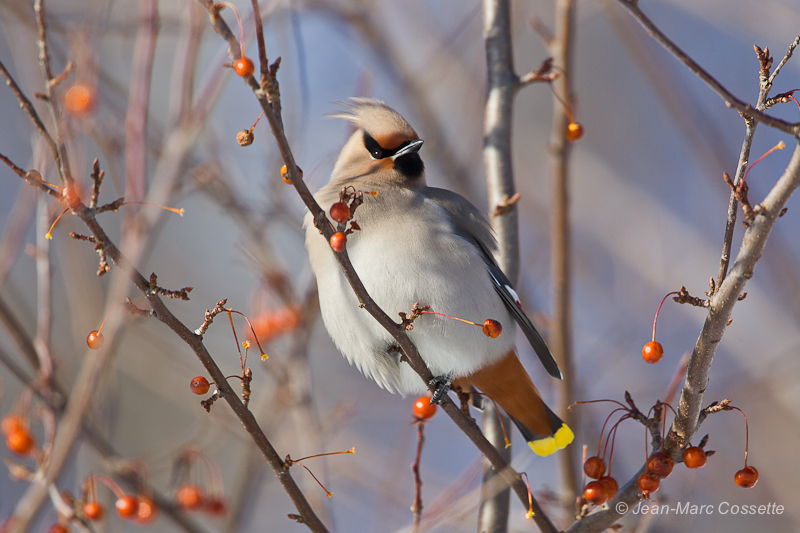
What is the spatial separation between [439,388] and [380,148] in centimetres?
117

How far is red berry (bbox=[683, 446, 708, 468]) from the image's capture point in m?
2.00

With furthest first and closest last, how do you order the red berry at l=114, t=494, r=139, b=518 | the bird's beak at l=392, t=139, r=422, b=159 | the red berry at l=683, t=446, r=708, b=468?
1. the bird's beak at l=392, t=139, r=422, b=159
2. the red berry at l=114, t=494, r=139, b=518
3. the red berry at l=683, t=446, r=708, b=468

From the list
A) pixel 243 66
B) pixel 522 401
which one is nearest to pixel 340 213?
pixel 243 66

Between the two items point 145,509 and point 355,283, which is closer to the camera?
point 355,283

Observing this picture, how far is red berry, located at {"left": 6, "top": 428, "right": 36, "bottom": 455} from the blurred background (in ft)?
0.49

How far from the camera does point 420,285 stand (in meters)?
2.73

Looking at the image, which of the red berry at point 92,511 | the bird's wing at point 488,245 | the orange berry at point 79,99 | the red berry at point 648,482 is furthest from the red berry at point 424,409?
the orange berry at point 79,99

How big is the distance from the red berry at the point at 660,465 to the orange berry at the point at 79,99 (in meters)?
2.80

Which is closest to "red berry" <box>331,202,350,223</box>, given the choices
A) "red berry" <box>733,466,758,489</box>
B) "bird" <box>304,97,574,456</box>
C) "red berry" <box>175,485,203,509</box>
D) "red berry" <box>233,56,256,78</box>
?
"red berry" <box>233,56,256,78</box>

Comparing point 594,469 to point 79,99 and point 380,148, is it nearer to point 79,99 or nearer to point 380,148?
point 380,148

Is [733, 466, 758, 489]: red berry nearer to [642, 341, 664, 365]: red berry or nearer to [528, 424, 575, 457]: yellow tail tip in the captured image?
[642, 341, 664, 365]: red berry

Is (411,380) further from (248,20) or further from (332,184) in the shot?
(248,20)

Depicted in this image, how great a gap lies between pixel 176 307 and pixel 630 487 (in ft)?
16.5

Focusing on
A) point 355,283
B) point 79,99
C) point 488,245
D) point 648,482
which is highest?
point 79,99
